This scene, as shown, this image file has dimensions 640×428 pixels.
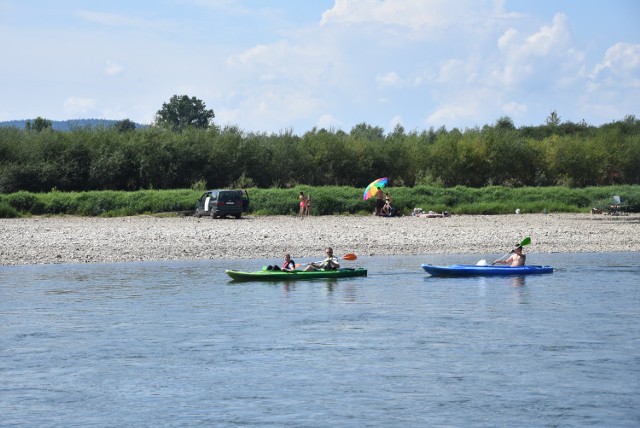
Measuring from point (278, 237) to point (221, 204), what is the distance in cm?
826

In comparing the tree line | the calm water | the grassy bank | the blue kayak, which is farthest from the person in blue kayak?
the tree line

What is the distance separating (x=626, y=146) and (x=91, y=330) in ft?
216

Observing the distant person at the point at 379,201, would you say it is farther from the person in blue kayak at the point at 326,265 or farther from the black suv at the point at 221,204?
the person in blue kayak at the point at 326,265

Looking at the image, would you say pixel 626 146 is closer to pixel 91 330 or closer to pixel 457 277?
pixel 457 277

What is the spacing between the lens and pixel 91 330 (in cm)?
2436

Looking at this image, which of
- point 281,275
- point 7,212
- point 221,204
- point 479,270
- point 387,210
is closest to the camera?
point 281,275

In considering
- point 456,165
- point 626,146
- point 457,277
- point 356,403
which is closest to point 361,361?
point 356,403

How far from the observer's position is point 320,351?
21906mm

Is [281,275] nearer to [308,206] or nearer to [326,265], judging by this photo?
[326,265]

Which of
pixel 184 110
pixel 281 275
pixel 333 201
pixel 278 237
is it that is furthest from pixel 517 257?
pixel 184 110

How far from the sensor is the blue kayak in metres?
33.2

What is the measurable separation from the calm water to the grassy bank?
1992 centimetres

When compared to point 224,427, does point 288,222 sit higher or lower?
higher

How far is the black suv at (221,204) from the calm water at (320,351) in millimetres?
17605
